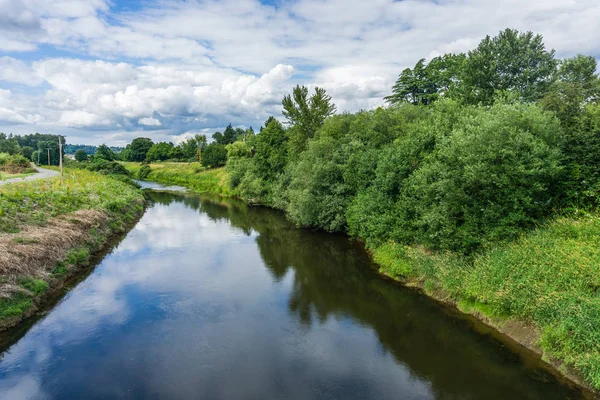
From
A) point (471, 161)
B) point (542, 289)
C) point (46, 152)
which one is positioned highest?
point (46, 152)

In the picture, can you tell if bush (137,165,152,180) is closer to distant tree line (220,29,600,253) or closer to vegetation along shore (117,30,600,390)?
distant tree line (220,29,600,253)

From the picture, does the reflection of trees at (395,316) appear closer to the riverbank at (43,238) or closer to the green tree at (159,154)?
the riverbank at (43,238)

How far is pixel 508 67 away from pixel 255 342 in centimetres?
3648

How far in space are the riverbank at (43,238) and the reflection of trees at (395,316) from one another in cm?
1245

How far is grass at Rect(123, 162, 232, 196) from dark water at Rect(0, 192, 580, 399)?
43270mm

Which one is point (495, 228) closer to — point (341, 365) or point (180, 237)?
point (341, 365)

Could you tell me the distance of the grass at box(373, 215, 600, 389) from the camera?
12.2 m

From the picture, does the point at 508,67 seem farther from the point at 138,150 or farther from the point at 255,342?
the point at 138,150

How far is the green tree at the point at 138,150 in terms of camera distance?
404 ft

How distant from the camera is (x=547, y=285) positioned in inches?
553

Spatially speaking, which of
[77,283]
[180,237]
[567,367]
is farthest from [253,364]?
[180,237]

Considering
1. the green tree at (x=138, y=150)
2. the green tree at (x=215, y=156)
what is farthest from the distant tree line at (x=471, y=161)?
the green tree at (x=138, y=150)

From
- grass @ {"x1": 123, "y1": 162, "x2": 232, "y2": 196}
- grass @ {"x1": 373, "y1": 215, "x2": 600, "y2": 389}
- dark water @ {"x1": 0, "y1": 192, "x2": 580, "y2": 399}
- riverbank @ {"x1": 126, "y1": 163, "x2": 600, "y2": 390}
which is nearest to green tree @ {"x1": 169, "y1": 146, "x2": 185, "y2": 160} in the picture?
grass @ {"x1": 123, "y1": 162, "x2": 232, "y2": 196}

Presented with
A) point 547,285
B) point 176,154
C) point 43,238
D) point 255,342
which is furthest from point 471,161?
point 176,154
